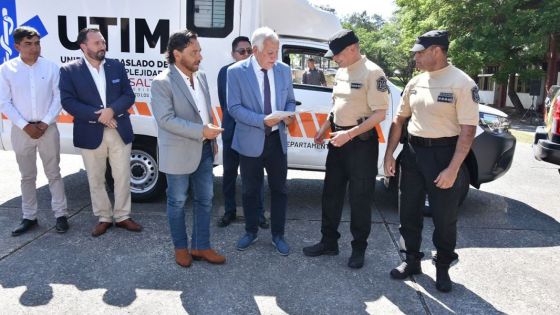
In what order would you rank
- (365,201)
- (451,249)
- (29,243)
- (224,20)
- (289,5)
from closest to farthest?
(451,249) < (365,201) < (29,243) < (224,20) < (289,5)

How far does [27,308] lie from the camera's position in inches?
126

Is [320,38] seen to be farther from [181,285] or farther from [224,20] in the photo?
[181,285]

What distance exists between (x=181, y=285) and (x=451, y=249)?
2.06 m

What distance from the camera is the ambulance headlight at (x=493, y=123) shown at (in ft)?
17.1

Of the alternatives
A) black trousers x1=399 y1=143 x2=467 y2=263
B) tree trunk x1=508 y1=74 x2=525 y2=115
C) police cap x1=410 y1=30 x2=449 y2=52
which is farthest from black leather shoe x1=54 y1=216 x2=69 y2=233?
tree trunk x1=508 y1=74 x2=525 y2=115

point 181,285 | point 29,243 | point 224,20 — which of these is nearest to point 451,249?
point 181,285

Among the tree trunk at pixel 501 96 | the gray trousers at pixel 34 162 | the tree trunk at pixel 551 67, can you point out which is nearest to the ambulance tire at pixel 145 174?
the gray trousers at pixel 34 162

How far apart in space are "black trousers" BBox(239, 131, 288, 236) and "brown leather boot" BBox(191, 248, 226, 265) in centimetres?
45

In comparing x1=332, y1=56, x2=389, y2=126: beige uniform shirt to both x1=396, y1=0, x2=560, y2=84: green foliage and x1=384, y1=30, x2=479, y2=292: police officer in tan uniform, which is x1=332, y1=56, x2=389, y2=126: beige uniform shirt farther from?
x1=396, y1=0, x2=560, y2=84: green foliage

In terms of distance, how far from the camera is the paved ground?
334cm

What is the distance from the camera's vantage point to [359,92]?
3.67m

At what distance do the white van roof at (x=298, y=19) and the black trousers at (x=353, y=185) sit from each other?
6.70ft

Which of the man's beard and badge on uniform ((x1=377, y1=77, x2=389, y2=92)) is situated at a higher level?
the man's beard

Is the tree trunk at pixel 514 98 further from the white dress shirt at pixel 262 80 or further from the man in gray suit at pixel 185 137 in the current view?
the man in gray suit at pixel 185 137
